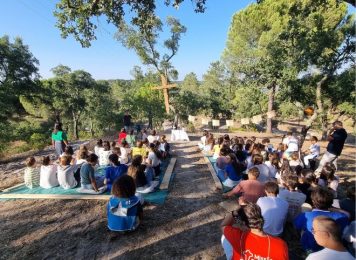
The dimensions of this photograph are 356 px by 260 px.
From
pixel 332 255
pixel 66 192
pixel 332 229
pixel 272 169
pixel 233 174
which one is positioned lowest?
pixel 66 192

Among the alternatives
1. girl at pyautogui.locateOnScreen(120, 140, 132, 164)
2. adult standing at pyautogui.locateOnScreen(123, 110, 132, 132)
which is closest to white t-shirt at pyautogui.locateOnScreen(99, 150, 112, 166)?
girl at pyautogui.locateOnScreen(120, 140, 132, 164)

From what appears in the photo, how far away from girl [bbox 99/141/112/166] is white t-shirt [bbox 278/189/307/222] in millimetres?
5958

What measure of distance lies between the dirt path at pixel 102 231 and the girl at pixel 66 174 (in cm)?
69

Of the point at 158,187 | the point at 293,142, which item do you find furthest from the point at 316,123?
the point at 158,187

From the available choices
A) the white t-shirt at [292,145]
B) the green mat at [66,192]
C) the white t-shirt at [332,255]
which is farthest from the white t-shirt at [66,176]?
the white t-shirt at [292,145]

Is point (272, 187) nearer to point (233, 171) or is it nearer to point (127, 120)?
point (233, 171)

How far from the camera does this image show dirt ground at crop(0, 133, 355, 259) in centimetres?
421

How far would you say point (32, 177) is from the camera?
6.95m

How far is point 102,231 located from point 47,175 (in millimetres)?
2977

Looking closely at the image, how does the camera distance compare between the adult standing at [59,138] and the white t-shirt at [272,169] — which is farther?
the adult standing at [59,138]

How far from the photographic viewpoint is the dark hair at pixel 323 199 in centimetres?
342

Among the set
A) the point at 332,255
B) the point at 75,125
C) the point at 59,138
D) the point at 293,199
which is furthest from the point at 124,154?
the point at 75,125

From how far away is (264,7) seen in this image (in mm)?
21438

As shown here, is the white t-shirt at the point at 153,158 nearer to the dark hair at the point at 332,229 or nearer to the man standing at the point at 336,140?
the man standing at the point at 336,140
